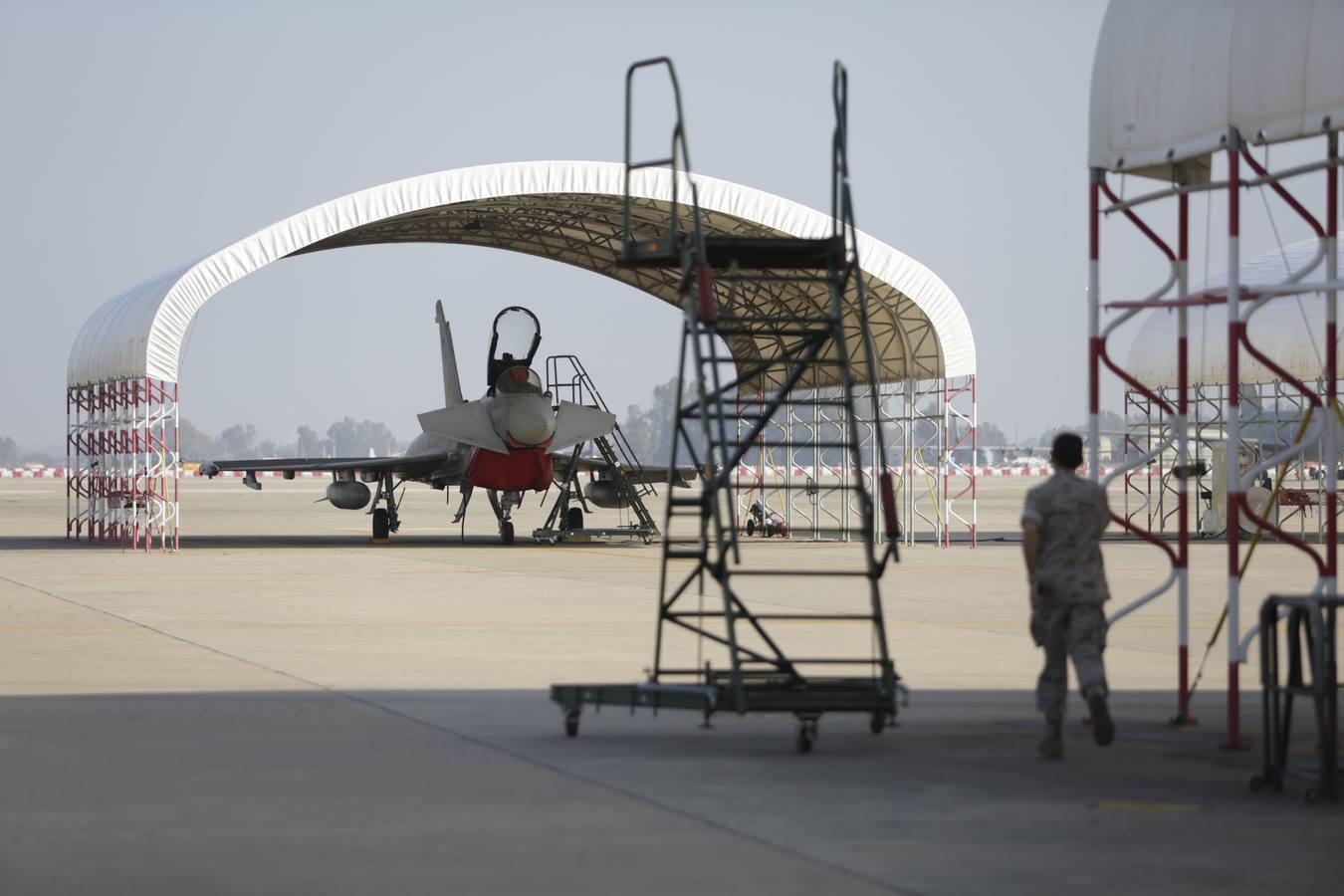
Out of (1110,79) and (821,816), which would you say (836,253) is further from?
(821,816)

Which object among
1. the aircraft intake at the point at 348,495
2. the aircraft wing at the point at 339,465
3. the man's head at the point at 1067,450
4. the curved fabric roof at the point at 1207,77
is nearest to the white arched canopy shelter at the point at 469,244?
the aircraft wing at the point at 339,465

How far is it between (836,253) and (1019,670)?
448 cm

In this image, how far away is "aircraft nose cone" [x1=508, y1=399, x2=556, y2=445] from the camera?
3259 centimetres

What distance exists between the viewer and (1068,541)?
9227 millimetres

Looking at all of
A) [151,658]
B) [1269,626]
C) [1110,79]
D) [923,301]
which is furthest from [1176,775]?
[923,301]

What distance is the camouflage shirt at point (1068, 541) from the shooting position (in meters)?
9.16

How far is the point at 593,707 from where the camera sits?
35.7ft

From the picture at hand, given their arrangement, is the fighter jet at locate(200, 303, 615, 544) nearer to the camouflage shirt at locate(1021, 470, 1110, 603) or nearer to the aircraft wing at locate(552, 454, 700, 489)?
the aircraft wing at locate(552, 454, 700, 489)

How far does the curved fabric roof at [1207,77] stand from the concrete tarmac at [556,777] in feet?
11.4

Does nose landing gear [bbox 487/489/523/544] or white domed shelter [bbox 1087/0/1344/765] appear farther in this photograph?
nose landing gear [bbox 487/489/523/544]

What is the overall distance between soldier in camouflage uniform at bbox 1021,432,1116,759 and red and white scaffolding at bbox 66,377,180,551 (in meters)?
23.3

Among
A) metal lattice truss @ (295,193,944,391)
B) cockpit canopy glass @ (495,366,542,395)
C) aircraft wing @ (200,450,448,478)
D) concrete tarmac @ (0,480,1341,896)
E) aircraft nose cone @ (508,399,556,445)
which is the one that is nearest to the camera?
concrete tarmac @ (0,480,1341,896)

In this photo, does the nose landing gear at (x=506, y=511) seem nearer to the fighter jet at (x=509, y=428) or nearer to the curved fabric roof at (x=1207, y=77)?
the fighter jet at (x=509, y=428)

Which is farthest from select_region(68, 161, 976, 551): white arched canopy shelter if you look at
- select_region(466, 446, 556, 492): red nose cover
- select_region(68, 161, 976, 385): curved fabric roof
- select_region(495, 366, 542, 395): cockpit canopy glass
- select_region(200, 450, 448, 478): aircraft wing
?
select_region(466, 446, 556, 492): red nose cover
